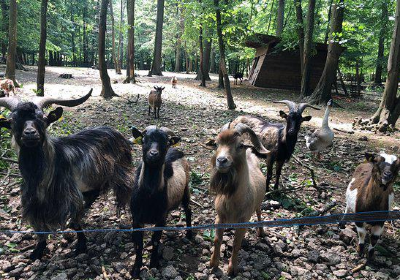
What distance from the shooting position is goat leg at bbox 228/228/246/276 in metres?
3.33

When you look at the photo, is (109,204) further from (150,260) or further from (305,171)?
(305,171)

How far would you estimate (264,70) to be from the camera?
68.9 ft

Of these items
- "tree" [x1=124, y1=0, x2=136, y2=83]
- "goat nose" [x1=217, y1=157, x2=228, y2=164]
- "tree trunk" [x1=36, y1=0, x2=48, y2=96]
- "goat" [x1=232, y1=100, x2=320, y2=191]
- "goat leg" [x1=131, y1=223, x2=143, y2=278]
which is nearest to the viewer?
"goat nose" [x1=217, y1=157, x2=228, y2=164]

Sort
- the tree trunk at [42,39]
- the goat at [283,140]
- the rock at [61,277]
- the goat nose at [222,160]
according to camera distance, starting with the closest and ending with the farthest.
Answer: the goat nose at [222,160]
the rock at [61,277]
the goat at [283,140]
the tree trunk at [42,39]

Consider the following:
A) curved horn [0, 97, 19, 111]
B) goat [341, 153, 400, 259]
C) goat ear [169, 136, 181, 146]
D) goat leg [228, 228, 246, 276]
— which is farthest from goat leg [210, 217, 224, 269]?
curved horn [0, 97, 19, 111]

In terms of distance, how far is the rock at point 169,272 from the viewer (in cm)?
328

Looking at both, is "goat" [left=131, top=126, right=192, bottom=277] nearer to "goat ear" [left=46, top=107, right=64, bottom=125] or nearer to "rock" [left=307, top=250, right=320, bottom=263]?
"goat ear" [left=46, top=107, right=64, bottom=125]

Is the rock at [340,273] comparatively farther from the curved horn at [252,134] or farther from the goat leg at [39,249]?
the goat leg at [39,249]

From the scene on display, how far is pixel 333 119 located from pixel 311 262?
965 centimetres

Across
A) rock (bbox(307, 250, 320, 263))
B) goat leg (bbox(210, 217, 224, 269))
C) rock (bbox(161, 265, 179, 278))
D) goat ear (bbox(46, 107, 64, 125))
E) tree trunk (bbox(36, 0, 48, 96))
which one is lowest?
rock (bbox(161, 265, 179, 278))

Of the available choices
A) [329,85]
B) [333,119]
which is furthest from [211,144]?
[329,85]

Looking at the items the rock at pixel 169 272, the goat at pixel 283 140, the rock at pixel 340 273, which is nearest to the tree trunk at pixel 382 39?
the goat at pixel 283 140

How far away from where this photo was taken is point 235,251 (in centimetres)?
338

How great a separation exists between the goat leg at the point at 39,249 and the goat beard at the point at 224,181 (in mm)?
2198
